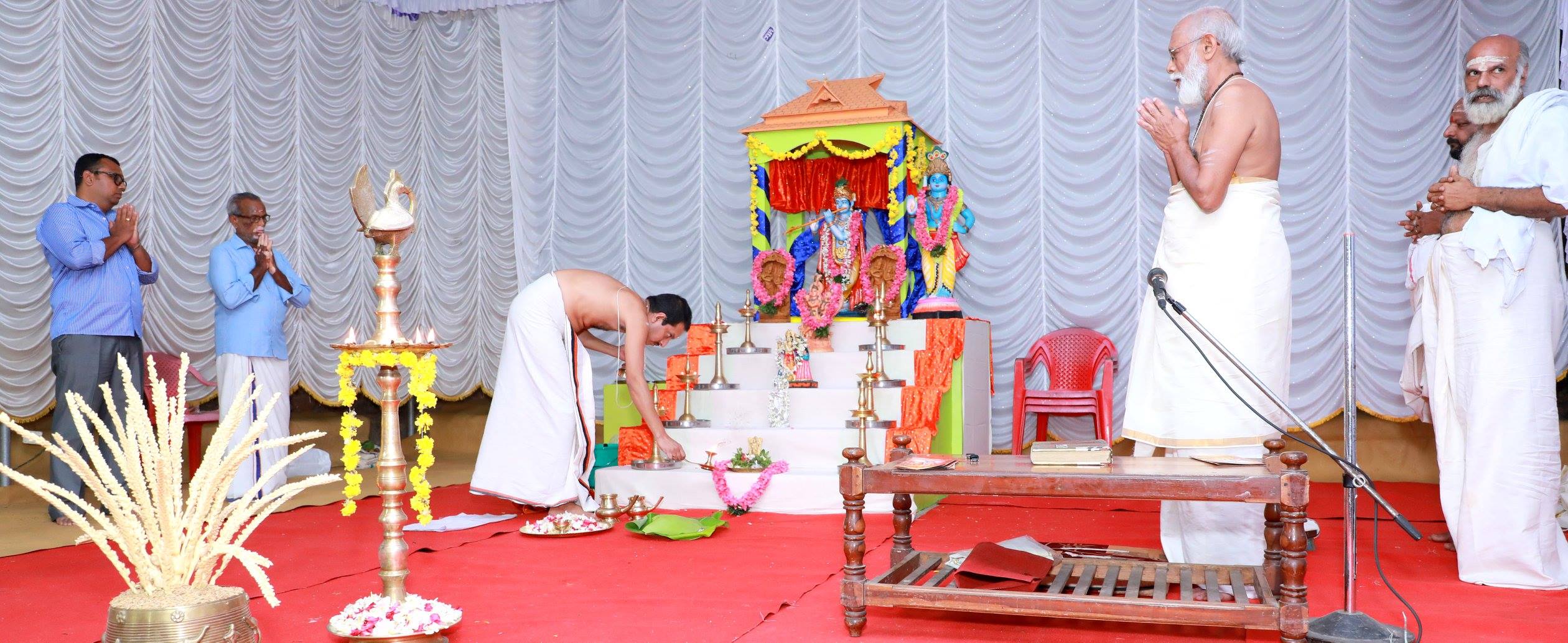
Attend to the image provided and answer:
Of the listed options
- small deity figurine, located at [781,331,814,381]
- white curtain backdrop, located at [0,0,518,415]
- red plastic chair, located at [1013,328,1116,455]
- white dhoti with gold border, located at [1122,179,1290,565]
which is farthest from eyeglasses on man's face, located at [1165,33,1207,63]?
white curtain backdrop, located at [0,0,518,415]

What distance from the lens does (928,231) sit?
7125mm

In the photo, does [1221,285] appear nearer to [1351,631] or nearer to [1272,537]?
[1272,537]

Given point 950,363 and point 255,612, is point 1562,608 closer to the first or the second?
point 950,363

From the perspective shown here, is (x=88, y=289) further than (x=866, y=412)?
No

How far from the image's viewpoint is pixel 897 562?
11.5 ft

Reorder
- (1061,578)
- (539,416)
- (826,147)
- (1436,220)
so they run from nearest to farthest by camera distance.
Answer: (1061,578)
(1436,220)
(539,416)
(826,147)

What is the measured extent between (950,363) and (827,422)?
84cm

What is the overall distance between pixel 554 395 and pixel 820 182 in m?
2.87

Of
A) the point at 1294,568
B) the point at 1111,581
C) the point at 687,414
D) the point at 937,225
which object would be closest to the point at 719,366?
the point at 687,414

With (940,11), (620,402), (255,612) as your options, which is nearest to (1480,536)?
(255,612)

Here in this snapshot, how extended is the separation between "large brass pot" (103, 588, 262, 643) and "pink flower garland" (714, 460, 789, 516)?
301 centimetres

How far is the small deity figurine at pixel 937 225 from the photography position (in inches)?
279

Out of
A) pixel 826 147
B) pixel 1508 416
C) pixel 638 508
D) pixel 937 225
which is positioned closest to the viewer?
pixel 1508 416

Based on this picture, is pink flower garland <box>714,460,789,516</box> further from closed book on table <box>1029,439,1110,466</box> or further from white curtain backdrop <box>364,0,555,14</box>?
white curtain backdrop <box>364,0,555,14</box>
